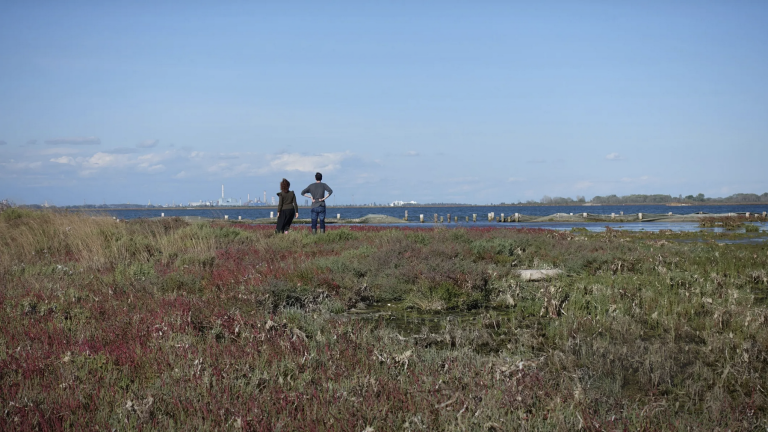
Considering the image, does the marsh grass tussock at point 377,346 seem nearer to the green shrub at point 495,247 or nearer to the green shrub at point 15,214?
the green shrub at point 495,247

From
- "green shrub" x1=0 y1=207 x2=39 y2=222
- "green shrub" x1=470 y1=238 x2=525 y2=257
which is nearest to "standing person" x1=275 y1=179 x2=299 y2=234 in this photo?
"green shrub" x1=470 y1=238 x2=525 y2=257

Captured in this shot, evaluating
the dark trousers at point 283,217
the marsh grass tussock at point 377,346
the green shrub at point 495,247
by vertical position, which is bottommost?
the marsh grass tussock at point 377,346

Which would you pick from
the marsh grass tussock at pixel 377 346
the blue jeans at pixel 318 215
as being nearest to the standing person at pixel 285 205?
the blue jeans at pixel 318 215

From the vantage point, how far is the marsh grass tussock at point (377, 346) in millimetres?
4004

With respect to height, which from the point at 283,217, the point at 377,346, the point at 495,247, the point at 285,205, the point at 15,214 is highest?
the point at 285,205

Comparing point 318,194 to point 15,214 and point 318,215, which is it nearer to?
point 318,215

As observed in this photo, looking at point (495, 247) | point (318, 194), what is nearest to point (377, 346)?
point (495, 247)

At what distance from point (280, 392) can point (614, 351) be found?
11.7ft

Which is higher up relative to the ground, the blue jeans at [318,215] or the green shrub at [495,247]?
the blue jeans at [318,215]

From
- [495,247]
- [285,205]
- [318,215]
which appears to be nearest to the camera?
[495,247]

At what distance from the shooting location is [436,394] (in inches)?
168

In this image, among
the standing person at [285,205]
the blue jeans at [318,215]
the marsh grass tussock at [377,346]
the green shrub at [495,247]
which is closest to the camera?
the marsh grass tussock at [377,346]

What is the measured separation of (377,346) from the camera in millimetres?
5594

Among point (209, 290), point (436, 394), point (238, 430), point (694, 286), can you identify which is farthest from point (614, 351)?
point (209, 290)
